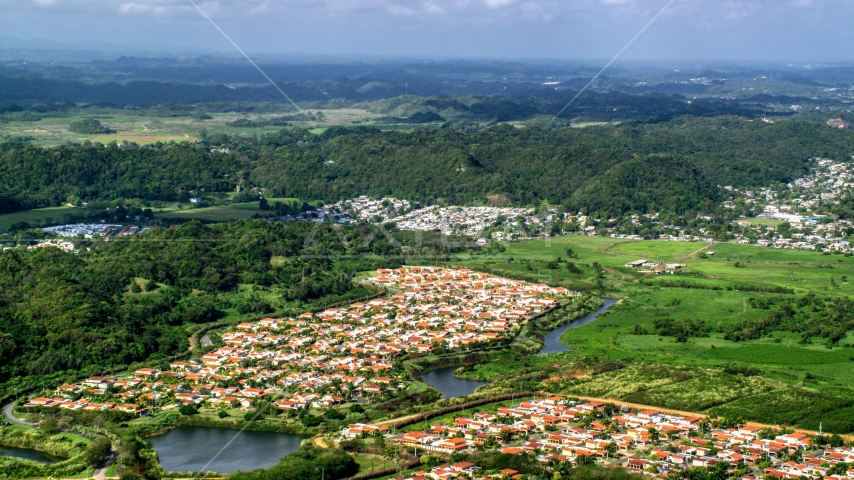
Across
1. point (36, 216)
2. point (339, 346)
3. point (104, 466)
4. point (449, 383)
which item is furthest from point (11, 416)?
point (36, 216)

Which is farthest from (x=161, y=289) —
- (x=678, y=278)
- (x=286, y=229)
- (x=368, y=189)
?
(x=368, y=189)

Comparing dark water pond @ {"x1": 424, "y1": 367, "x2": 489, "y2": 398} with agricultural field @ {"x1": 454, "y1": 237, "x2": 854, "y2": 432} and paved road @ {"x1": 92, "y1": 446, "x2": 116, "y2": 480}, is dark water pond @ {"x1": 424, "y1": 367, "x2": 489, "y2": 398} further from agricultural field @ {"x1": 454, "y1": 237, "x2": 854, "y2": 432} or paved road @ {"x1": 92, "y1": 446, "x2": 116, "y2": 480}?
paved road @ {"x1": 92, "y1": 446, "x2": 116, "y2": 480}

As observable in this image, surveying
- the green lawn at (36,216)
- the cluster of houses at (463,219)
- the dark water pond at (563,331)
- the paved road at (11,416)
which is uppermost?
the cluster of houses at (463,219)

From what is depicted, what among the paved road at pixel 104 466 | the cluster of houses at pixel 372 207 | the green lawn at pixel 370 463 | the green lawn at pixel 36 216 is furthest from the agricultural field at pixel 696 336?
the green lawn at pixel 36 216

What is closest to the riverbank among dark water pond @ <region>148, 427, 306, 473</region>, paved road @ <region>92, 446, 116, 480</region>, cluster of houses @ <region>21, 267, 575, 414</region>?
paved road @ <region>92, 446, 116, 480</region>

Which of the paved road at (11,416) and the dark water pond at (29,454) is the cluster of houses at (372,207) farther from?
the dark water pond at (29,454)

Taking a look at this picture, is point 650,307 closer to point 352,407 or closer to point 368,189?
point 352,407
